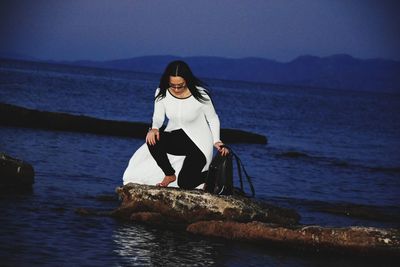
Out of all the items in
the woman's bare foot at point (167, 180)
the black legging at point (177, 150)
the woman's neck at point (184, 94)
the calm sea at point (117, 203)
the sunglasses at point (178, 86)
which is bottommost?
the calm sea at point (117, 203)

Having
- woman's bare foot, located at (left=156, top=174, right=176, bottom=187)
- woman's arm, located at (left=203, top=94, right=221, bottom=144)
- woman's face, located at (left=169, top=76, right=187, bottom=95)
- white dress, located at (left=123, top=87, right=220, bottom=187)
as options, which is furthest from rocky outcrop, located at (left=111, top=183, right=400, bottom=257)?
woman's face, located at (left=169, top=76, right=187, bottom=95)

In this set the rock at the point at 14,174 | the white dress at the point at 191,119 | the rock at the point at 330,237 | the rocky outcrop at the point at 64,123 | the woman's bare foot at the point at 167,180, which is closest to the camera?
the rock at the point at 330,237

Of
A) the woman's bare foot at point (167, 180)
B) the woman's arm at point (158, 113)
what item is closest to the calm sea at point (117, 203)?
the woman's bare foot at point (167, 180)

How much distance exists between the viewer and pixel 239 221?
11453 millimetres

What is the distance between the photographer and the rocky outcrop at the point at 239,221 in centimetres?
1055

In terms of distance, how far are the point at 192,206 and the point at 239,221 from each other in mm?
675

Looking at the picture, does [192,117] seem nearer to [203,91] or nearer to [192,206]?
[203,91]

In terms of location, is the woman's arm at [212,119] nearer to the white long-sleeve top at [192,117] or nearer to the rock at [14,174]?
the white long-sleeve top at [192,117]

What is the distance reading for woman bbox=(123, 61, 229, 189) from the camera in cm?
1105

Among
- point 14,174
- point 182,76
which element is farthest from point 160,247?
point 14,174

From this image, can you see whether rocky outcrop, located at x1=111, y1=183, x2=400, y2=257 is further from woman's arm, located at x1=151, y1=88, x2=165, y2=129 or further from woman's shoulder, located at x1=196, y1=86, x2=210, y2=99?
woman's shoulder, located at x1=196, y1=86, x2=210, y2=99

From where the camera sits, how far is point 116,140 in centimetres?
2808

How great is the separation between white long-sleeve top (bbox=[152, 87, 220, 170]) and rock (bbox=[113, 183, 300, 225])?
2.00 feet

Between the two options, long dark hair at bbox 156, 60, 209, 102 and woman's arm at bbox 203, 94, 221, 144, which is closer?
long dark hair at bbox 156, 60, 209, 102
